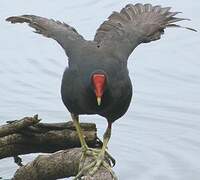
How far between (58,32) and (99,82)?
1630 mm

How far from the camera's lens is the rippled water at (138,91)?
41.7 feet

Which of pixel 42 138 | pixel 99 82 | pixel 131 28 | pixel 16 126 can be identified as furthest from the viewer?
pixel 131 28

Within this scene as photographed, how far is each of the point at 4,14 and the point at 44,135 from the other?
29.9ft

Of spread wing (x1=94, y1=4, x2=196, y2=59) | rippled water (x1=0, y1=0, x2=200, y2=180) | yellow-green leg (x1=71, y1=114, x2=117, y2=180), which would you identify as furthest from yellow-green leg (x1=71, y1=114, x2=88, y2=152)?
rippled water (x1=0, y1=0, x2=200, y2=180)

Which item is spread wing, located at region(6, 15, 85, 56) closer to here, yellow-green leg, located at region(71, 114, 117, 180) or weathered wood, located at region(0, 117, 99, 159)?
yellow-green leg, located at region(71, 114, 117, 180)

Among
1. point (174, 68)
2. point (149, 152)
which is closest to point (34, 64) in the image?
point (174, 68)

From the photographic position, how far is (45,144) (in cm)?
973

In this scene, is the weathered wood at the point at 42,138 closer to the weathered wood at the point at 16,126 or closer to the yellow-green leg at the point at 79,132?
the weathered wood at the point at 16,126

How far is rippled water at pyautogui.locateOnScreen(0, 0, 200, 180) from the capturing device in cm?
1270

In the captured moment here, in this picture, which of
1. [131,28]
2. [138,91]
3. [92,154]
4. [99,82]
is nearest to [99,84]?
[99,82]

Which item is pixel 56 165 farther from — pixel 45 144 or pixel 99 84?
pixel 99 84

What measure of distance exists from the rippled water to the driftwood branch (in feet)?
7.43

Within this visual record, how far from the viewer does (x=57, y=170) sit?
30.2 feet

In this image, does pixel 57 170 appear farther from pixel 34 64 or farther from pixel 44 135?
pixel 34 64
